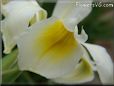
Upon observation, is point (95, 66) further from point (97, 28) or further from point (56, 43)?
point (97, 28)

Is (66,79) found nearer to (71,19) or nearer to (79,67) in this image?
(79,67)

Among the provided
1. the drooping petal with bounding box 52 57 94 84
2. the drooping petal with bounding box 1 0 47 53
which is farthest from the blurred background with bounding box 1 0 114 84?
the drooping petal with bounding box 1 0 47 53

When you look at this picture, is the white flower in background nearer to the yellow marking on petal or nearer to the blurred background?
the yellow marking on petal

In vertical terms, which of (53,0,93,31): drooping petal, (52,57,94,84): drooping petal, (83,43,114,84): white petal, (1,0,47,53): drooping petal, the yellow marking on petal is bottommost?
(52,57,94,84): drooping petal

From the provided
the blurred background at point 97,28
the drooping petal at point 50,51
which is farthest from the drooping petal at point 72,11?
the blurred background at point 97,28

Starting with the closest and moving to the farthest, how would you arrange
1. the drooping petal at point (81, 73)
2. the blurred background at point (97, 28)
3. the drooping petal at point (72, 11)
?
the drooping petal at point (72, 11)
the drooping petal at point (81, 73)
the blurred background at point (97, 28)

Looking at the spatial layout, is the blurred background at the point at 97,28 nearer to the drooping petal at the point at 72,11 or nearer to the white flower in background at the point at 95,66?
the white flower in background at the point at 95,66

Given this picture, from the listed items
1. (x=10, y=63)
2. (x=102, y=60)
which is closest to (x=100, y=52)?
(x=102, y=60)
